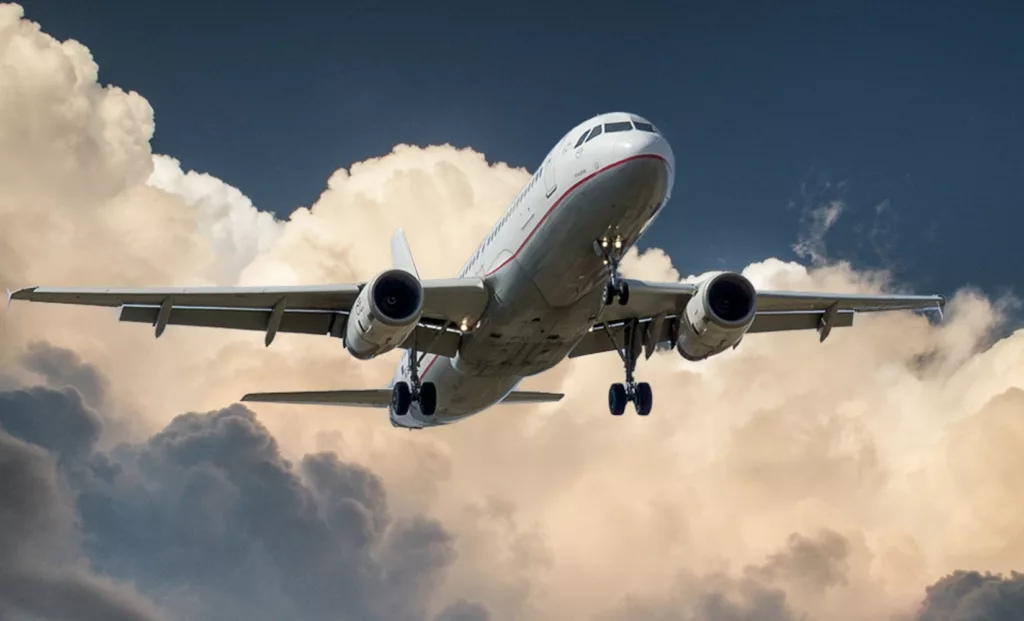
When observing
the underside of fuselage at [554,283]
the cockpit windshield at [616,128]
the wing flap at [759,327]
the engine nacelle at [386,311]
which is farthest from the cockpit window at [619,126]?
the wing flap at [759,327]

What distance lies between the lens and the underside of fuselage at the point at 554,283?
21625mm

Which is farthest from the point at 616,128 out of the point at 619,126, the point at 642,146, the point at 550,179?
the point at 550,179

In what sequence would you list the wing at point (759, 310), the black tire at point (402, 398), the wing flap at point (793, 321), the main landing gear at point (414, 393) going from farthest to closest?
the wing flap at point (793, 321) < the black tire at point (402, 398) < the main landing gear at point (414, 393) < the wing at point (759, 310)

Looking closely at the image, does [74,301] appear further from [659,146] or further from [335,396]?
[659,146]

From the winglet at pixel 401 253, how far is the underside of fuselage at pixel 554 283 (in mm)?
2948

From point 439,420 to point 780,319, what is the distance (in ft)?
37.2

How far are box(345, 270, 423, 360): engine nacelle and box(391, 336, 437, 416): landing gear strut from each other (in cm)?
403

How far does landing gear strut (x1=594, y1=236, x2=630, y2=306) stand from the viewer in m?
22.7

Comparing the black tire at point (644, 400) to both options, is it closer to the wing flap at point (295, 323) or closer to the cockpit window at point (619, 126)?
the wing flap at point (295, 323)

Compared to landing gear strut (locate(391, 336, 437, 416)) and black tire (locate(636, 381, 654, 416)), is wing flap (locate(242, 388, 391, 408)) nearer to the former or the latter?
landing gear strut (locate(391, 336, 437, 416))

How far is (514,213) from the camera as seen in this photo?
25078 mm

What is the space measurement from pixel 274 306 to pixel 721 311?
38.7 feet

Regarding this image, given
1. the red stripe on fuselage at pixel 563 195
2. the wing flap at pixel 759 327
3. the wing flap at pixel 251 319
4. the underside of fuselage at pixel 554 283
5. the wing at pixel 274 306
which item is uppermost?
the wing flap at pixel 759 327

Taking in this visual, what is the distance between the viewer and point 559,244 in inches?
905
